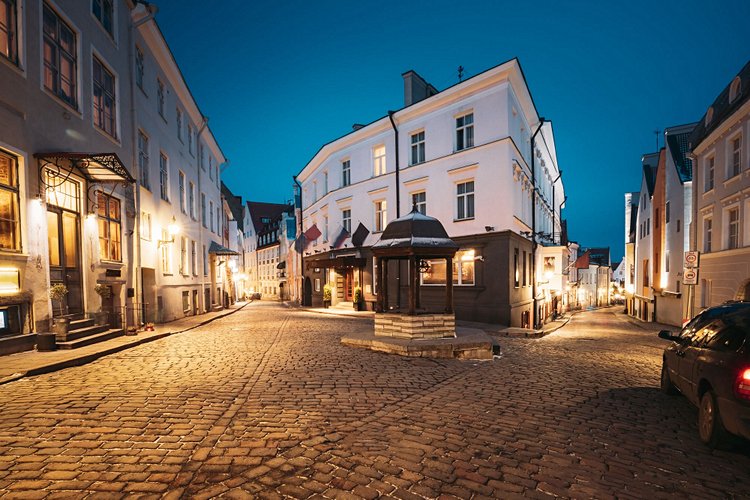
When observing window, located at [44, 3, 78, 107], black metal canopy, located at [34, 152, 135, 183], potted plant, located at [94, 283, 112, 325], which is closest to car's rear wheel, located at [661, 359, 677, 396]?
black metal canopy, located at [34, 152, 135, 183]

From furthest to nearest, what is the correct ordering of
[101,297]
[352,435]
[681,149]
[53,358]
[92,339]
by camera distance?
1. [681,149]
2. [101,297]
3. [92,339]
4. [53,358]
5. [352,435]

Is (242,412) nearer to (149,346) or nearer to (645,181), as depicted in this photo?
(149,346)

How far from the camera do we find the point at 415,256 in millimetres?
11430

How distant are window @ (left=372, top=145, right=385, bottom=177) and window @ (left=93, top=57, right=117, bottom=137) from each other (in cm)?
1458

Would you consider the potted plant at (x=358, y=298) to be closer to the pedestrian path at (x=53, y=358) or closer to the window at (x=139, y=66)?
the pedestrian path at (x=53, y=358)

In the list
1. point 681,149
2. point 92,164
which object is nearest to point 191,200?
point 92,164

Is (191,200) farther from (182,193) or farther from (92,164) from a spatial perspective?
(92,164)

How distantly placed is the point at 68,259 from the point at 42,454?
9.14m

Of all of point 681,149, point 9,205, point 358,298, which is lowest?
point 358,298

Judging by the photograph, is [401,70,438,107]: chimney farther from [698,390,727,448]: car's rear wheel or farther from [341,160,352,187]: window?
[698,390,727,448]: car's rear wheel

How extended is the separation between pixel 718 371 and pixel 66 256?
14.6 meters

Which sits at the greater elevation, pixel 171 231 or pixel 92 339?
pixel 171 231

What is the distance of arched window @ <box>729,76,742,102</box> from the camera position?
55.2ft

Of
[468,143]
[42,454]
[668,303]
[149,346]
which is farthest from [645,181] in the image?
[42,454]
